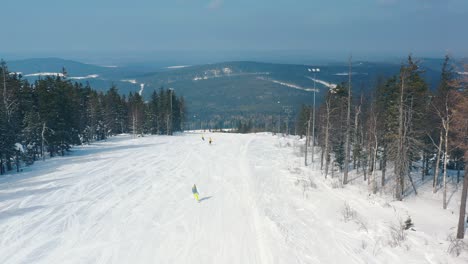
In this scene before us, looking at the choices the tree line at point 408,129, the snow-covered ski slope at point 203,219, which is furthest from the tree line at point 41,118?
the tree line at point 408,129

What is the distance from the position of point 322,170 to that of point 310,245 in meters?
20.3

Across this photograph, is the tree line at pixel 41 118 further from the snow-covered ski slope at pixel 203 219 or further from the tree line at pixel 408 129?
the tree line at pixel 408 129

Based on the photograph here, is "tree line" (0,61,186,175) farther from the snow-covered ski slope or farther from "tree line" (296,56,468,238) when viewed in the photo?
"tree line" (296,56,468,238)

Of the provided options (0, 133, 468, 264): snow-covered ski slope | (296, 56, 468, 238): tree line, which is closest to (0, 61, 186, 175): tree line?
(0, 133, 468, 264): snow-covered ski slope

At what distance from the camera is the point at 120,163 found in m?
32.3

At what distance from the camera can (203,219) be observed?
55.6ft

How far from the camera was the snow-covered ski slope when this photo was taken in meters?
12.9

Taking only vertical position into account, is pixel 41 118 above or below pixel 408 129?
below

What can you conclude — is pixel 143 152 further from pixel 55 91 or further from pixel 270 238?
pixel 270 238

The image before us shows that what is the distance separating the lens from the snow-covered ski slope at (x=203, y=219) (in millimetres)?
12852

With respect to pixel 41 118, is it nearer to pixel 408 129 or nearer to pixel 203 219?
pixel 203 219

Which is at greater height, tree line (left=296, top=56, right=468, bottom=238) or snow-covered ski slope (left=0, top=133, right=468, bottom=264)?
tree line (left=296, top=56, right=468, bottom=238)

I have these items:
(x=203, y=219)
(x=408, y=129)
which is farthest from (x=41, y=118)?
(x=408, y=129)

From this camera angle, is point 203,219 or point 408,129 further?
point 408,129
